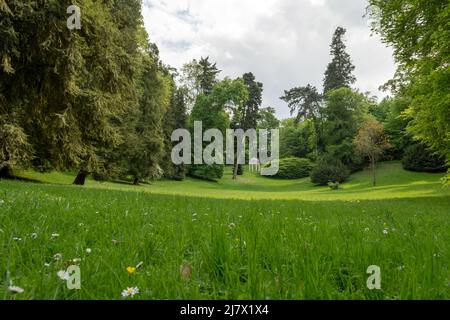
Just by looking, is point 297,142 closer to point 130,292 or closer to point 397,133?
point 397,133

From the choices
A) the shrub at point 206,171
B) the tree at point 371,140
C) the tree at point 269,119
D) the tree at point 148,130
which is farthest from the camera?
the tree at point 269,119

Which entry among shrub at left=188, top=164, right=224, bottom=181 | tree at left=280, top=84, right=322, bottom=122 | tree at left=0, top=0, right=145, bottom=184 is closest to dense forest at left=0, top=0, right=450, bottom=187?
tree at left=0, top=0, right=145, bottom=184

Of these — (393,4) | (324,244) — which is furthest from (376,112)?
(324,244)

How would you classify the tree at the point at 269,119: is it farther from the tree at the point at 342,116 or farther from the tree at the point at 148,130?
the tree at the point at 148,130

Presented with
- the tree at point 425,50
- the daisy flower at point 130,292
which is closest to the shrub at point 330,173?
the tree at point 425,50

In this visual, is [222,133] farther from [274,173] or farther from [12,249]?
[12,249]

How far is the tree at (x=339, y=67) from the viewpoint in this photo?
77938 mm

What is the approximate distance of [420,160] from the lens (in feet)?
160

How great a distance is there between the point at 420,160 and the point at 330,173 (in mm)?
12750

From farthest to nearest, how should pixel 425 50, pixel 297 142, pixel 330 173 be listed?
pixel 297 142 < pixel 330 173 < pixel 425 50

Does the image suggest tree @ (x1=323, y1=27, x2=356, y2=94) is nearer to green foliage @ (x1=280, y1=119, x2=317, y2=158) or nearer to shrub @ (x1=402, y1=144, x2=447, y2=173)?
green foliage @ (x1=280, y1=119, x2=317, y2=158)

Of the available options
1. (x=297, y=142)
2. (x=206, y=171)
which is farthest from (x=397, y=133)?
(x=206, y=171)

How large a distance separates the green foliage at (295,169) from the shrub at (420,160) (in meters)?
21.0
